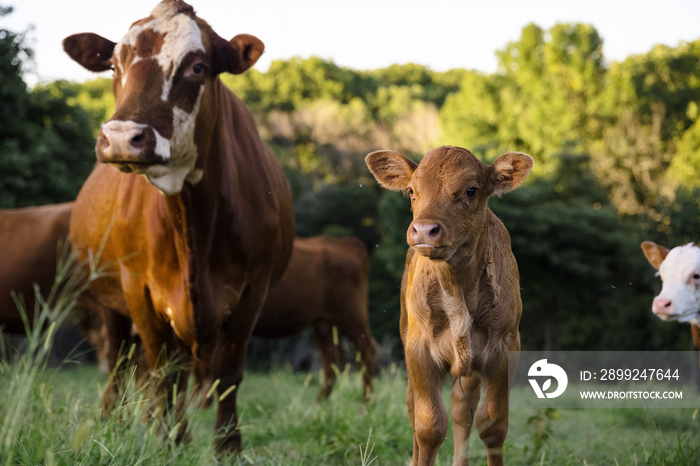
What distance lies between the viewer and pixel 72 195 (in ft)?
49.2

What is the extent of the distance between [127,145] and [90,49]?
118cm

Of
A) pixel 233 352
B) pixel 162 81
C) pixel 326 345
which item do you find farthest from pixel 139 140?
pixel 326 345

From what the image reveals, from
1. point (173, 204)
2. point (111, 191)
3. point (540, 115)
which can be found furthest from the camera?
point (540, 115)

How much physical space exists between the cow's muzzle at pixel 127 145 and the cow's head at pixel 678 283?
12.4ft

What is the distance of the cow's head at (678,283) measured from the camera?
5.06 meters

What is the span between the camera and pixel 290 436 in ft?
16.2

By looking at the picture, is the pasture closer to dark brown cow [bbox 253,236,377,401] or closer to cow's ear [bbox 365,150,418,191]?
cow's ear [bbox 365,150,418,191]

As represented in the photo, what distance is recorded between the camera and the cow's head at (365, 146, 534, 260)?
253 cm

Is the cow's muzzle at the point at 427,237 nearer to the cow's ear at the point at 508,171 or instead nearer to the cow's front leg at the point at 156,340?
the cow's ear at the point at 508,171

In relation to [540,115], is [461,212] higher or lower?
lower

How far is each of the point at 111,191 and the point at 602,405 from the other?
534 centimetres

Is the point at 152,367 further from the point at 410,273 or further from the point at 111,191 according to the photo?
the point at 410,273

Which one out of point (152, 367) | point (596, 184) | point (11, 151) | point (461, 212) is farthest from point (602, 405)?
point (596, 184)

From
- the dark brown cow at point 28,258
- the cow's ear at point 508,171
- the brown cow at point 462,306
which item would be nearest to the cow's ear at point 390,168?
the brown cow at point 462,306
